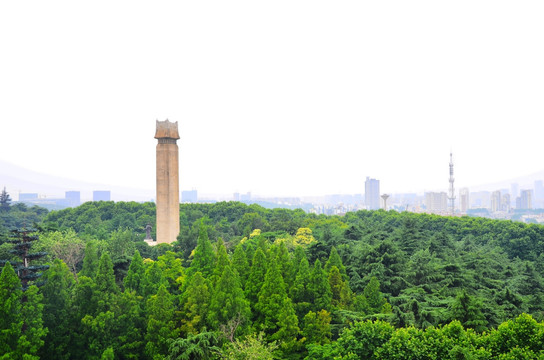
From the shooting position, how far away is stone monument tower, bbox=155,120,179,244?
31.8 meters

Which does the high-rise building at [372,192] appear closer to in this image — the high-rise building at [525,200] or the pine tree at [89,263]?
the high-rise building at [525,200]

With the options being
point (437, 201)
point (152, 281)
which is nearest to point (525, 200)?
point (437, 201)

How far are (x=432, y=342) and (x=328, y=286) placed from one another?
5.82 m

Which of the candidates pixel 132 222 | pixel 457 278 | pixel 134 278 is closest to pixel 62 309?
pixel 134 278

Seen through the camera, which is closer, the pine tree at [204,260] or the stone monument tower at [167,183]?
the pine tree at [204,260]

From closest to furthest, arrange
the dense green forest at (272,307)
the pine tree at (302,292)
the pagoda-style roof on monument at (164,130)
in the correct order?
the dense green forest at (272,307) < the pine tree at (302,292) < the pagoda-style roof on monument at (164,130)

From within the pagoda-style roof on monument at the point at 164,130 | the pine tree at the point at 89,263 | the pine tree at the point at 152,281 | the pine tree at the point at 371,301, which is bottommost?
the pine tree at the point at 371,301

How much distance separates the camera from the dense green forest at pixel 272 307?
473 inches

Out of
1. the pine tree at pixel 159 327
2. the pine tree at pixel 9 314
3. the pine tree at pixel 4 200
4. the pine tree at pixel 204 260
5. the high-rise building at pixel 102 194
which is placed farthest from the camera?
the high-rise building at pixel 102 194

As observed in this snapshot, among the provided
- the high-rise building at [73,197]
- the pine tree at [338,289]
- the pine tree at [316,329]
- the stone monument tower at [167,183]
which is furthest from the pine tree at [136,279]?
the high-rise building at [73,197]

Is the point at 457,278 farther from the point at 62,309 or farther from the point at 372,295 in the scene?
the point at 62,309

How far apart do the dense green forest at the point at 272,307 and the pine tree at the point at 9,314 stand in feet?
0.10

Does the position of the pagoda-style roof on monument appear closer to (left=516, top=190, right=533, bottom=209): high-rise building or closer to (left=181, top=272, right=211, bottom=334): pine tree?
(left=181, top=272, right=211, bottom=334): pine tree

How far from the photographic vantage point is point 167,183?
3212cm
